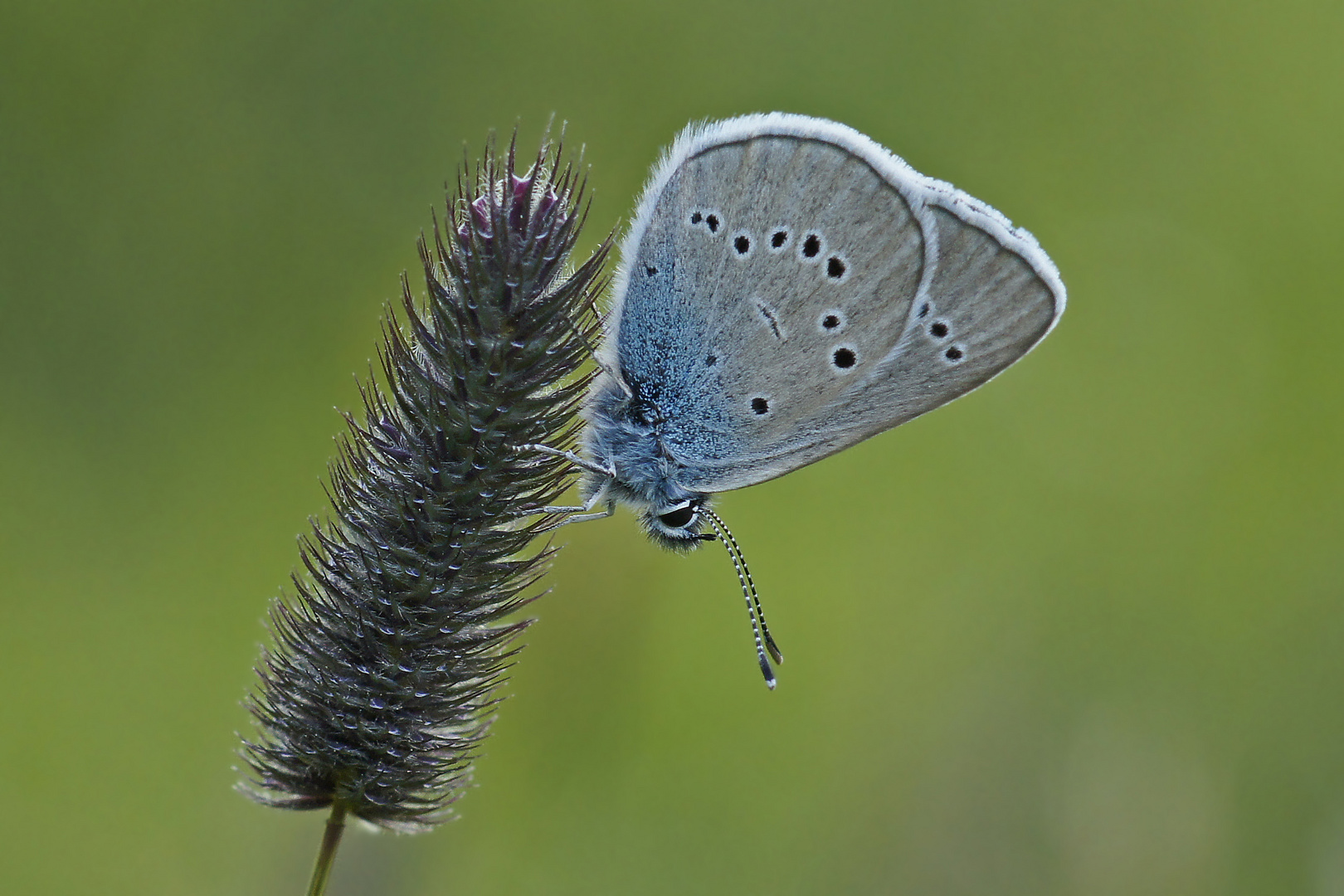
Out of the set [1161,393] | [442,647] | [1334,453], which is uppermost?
[1161,393]

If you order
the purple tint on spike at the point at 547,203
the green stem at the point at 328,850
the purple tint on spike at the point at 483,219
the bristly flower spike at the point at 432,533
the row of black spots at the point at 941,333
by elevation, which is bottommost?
the green stem at the point at 328,850

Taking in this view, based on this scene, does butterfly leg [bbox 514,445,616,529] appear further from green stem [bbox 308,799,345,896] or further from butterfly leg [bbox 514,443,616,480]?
green stem [bbox 308,799,345,896]

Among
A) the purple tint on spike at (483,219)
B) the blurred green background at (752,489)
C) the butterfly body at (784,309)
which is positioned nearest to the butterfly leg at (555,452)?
the butterfly body at (784,309)

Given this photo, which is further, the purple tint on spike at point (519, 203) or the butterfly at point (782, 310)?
the butterfly at point (782, 310)

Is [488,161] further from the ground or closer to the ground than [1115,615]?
closer to the ground

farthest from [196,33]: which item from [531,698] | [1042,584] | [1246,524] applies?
[1246,524]

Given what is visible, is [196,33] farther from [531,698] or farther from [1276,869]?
[1276,869]

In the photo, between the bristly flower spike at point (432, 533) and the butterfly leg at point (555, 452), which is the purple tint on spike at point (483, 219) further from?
the butterfly leg at point (555, 452)
